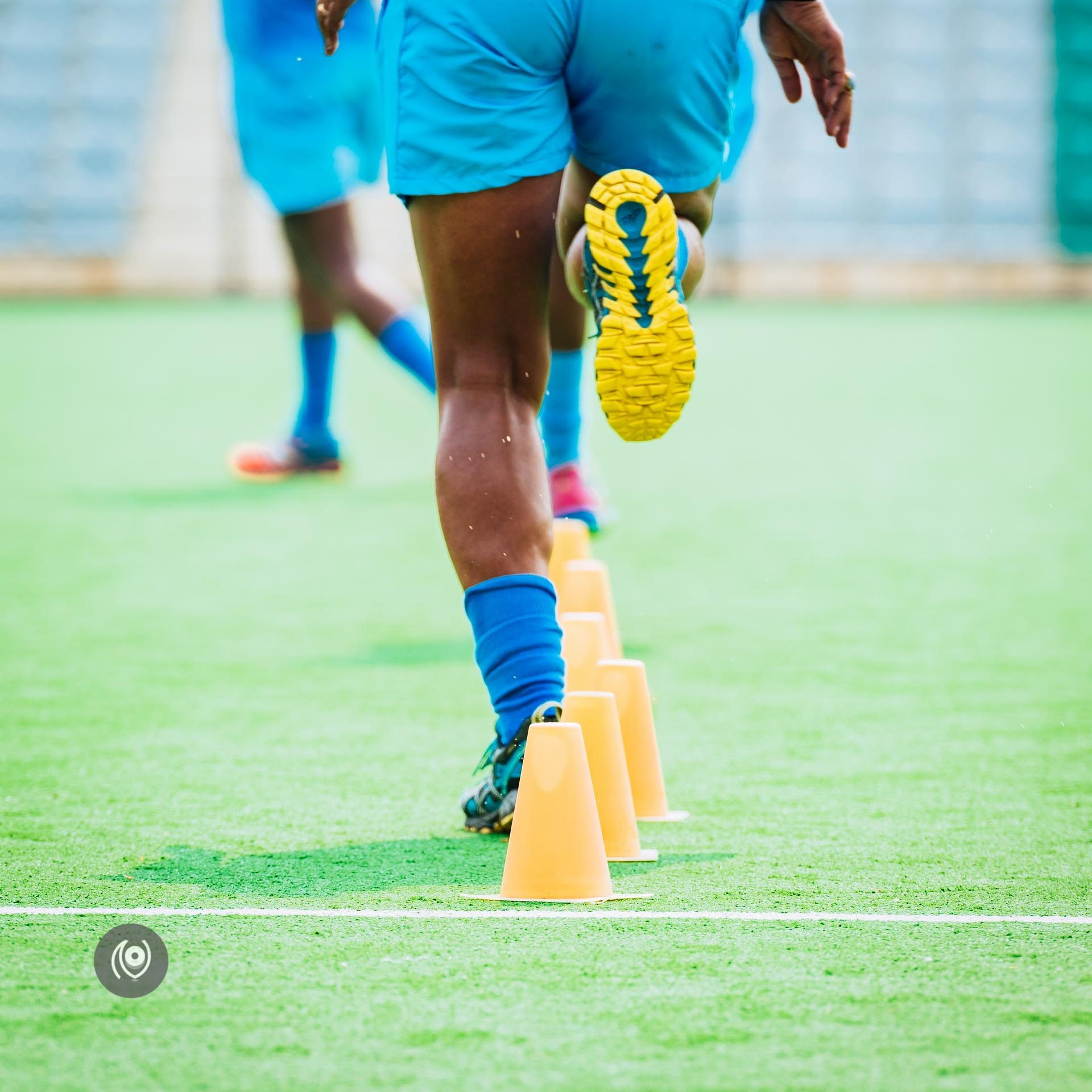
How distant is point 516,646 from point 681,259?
48 centimetres

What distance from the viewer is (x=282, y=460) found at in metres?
5.38

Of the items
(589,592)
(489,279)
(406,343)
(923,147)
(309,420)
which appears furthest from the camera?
(923,147)

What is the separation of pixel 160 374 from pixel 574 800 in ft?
26.5

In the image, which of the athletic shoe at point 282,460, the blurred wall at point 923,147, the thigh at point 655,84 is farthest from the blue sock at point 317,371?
the blurred wall at point 923,147

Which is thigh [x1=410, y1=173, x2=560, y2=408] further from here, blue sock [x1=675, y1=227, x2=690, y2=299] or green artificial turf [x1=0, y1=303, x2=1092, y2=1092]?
green artificial turf [x1=0, y1=303, x2=1092, y2=1092]

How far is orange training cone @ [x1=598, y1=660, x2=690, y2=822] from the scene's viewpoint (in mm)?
2029

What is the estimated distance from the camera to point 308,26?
187 inches

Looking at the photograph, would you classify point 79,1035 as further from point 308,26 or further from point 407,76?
point 308,26

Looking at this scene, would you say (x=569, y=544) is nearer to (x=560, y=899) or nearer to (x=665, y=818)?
(x=665, y=818)

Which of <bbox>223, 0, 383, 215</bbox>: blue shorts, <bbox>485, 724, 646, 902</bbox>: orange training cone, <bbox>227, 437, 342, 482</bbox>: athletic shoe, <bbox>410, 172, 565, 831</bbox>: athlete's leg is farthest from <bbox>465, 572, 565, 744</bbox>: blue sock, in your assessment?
<bbox>227, 437, 342, 482</bbox>: athletic shoe

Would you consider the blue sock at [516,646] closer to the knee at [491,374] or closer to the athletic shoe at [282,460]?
the knee at [491,374]

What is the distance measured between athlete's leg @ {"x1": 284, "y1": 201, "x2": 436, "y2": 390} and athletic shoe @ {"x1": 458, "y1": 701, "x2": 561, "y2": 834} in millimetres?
2790

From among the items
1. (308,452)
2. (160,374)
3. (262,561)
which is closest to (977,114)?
(160,374)

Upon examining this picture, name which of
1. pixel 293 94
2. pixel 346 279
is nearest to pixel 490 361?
pixel 346 279
